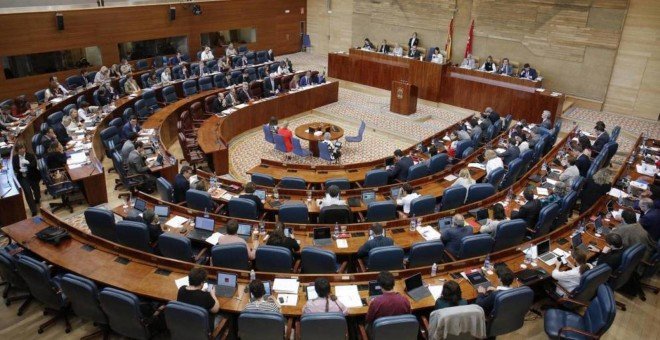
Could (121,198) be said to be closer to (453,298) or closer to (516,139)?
(453,298)

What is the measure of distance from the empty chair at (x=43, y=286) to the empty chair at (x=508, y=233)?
253 inches

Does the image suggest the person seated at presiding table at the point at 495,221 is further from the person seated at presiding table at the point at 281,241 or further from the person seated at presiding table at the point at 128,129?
the person seated at presiding table at the point at 128,129

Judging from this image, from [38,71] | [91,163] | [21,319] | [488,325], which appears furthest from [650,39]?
[38,71]

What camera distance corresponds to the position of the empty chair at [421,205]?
827 centimetres

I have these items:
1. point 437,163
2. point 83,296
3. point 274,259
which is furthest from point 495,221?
point 83,296

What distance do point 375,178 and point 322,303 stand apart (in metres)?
4.58

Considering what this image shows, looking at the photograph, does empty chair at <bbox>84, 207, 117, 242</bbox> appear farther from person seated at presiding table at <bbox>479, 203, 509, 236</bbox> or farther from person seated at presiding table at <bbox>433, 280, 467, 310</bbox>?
person seated at presiding table at <bbox>479, 203, 509, 236</bbox>

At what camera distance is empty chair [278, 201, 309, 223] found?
26.2 feet

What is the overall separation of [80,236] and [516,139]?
9990 millimetres

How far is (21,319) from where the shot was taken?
6566mm

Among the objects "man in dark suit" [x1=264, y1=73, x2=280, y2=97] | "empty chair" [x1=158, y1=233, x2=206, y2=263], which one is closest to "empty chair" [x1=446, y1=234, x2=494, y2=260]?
"empty chair" [x1=158, y1=233, x2=206, y2=263]

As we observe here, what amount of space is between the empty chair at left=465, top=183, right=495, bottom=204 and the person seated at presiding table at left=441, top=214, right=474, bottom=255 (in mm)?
1681

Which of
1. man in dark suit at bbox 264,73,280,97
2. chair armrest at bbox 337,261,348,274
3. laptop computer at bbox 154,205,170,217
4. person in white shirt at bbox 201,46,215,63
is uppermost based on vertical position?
person in white shirt at bbox 201,46,215,63

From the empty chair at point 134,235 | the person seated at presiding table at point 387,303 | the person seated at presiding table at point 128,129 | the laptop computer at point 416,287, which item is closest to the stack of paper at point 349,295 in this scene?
the person seated at presiding table at point 387,303
